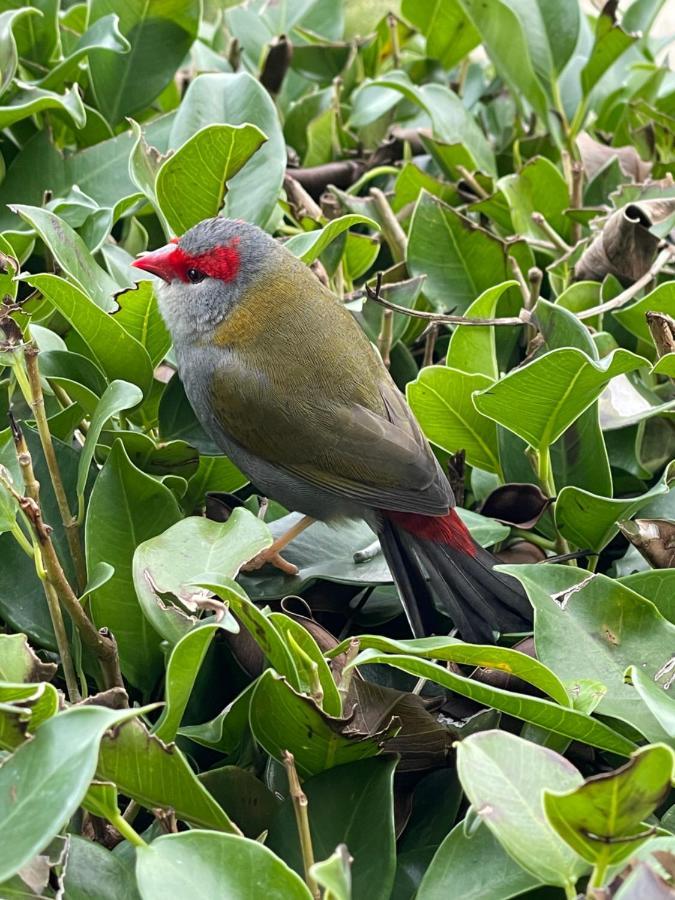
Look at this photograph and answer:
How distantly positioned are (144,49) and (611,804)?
7.97 ft

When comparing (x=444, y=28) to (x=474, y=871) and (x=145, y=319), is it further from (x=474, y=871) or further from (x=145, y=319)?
(x=474, y=871)

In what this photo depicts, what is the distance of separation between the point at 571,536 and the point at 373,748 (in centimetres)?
74

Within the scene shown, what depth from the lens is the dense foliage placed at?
1496 mm

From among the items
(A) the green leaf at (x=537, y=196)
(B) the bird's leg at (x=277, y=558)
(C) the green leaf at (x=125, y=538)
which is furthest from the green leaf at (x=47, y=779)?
(A) the green leaf at (x=537, y=196)

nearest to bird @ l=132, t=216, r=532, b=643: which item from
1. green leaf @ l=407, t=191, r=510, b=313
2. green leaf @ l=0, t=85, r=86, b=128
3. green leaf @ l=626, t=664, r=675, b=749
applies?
green leaf @ l=407, t=191, r=510, b=313

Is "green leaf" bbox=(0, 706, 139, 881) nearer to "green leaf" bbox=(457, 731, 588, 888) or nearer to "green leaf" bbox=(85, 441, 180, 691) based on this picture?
"green leaf" bbox=(457, 731, 588, 888)

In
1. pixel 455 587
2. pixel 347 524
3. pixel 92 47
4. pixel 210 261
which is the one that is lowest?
pixel 347 524

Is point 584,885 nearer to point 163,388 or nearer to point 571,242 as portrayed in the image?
point 163,388

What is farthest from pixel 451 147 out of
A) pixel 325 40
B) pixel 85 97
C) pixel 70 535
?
pixel 70 535

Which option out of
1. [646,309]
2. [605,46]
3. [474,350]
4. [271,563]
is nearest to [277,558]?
[271,563]

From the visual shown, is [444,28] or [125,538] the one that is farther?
[444,28]

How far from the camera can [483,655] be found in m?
1.72

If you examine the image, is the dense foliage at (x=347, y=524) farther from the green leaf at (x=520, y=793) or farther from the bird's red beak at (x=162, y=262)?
the bird's red beak at (x=162, y=262)

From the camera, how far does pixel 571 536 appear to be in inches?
91.4
